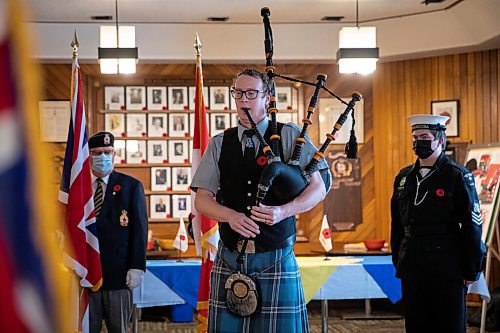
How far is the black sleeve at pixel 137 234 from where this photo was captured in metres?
4.14

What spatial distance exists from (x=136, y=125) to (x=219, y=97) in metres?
0.96

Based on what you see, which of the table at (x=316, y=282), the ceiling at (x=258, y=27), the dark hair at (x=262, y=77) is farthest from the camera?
the ceiling at (x=258, y=27)

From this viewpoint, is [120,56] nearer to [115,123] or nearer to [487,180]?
[115,123]

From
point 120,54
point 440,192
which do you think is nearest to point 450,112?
point 120,54

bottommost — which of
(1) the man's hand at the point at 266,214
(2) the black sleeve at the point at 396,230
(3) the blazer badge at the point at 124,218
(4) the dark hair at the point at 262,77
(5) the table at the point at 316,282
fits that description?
(5) the table at the point at 316,282

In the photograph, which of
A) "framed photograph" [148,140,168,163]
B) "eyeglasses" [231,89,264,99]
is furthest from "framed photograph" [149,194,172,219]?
"eyeglasses" [231,89,264,99]

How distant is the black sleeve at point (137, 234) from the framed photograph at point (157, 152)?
4.53 m

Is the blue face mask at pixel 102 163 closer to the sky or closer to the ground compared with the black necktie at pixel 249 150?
closer to the ground

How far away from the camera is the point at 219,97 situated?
28.9 feet

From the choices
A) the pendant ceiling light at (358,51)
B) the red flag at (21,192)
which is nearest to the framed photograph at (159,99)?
the pendant ceiling light at (358,51)

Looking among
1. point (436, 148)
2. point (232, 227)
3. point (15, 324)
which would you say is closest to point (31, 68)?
point (15, 324)

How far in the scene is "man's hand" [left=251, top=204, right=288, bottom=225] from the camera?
2.80 m

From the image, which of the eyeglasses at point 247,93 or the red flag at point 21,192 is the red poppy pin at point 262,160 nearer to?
the eyeglasses at point 247,93

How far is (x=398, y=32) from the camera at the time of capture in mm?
8250
